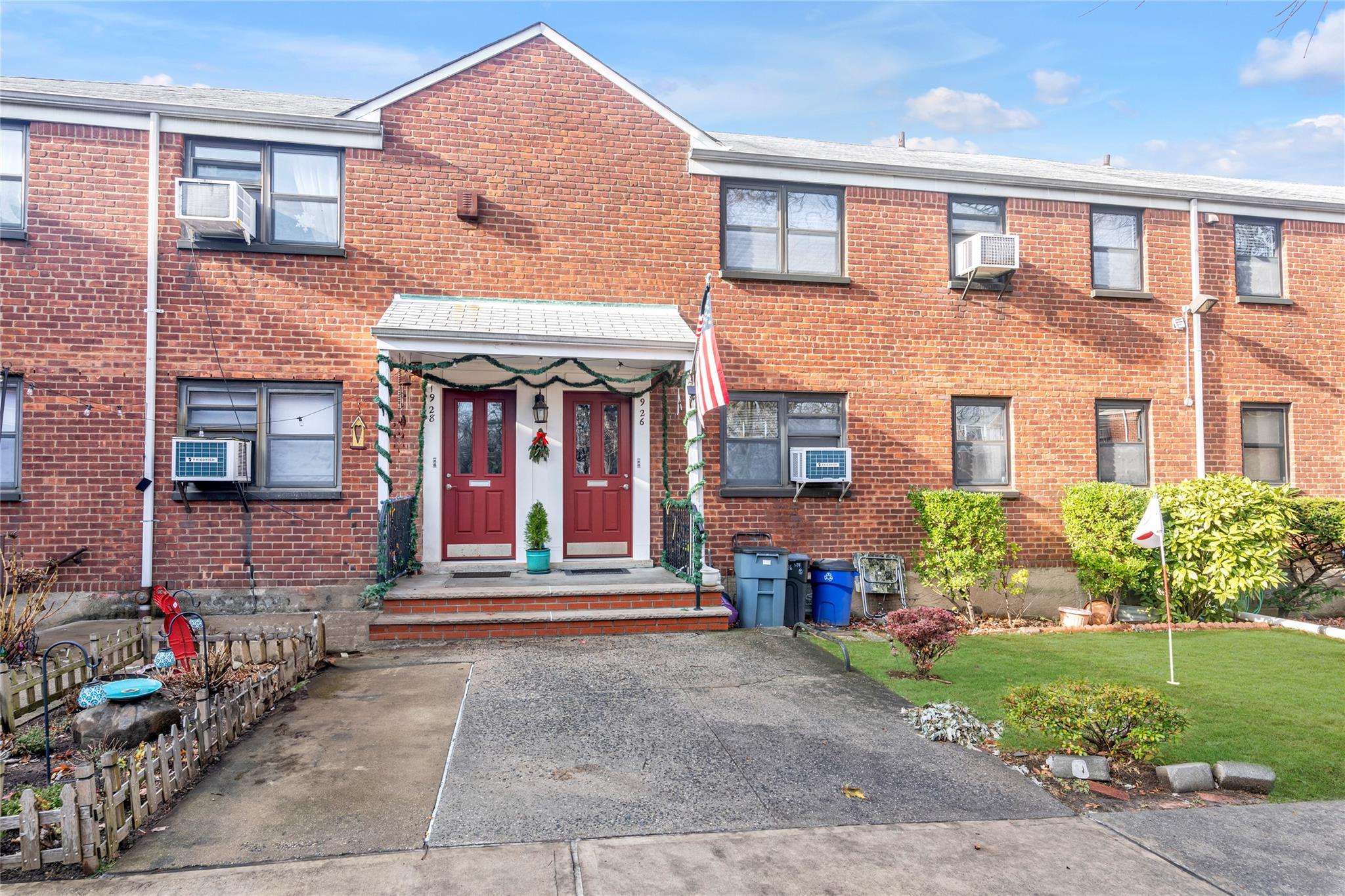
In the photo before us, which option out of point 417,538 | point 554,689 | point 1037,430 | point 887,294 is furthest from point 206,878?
point 1037,430

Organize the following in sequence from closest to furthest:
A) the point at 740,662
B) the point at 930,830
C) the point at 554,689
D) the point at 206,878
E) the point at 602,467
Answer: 1. the point at 206,878
2. the point at 930,830
3. the point at 554,689
4. the point at 740,662
5. the point at 602,467

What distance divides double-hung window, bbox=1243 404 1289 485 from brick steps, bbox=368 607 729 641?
30.3ft

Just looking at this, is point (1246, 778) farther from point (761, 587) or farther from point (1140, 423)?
point (1140, 423)

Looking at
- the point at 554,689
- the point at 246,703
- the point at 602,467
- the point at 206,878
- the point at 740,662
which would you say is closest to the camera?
the point at 206,878

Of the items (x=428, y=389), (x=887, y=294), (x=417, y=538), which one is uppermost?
(x=887, y=294)

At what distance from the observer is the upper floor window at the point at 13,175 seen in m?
9.12

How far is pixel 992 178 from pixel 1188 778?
902cm

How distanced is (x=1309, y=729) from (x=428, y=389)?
9660 mm

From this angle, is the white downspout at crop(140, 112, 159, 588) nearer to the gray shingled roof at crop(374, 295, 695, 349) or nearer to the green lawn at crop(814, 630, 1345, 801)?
the gray shingled roof at crop(374, 295, 695, 349)

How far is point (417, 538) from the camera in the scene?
10.2 m

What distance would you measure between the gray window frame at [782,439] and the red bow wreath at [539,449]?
239 cm

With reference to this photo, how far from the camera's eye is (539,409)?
10.6m

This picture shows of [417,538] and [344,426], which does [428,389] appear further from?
[417,538]

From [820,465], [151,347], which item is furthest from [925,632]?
[151,347]
